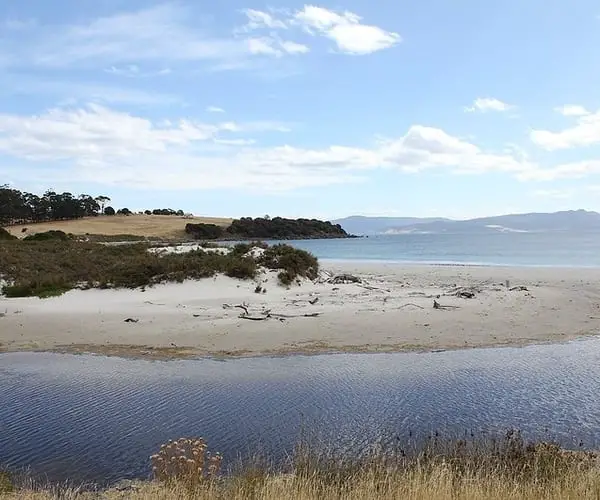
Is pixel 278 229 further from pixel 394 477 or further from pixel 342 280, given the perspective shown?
pixel 394 477

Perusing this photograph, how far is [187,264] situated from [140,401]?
47.9 feet

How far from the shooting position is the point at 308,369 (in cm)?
1365

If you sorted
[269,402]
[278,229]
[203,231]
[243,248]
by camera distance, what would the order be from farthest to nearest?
[278,229] → [203,231] → [243,248] → [269,402]

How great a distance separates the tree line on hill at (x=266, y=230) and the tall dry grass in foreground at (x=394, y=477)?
93617 millimetres

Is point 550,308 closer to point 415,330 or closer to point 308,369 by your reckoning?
point 415,330

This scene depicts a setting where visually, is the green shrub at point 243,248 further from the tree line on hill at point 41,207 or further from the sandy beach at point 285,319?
the tree line on hill at point 41,207

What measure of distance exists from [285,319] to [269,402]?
8.04 meters

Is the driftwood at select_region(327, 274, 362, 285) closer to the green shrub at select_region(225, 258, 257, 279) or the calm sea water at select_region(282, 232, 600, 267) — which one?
the green shrub at select_region(225, 258, 257, 279)

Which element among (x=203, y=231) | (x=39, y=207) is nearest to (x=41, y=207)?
(x=39, y=207)

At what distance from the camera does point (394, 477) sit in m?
6.55

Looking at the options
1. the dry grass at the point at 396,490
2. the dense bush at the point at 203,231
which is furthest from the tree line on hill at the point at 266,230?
the dry grass at the point at 396,490

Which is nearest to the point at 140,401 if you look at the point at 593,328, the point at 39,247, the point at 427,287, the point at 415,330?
the point at 415,330

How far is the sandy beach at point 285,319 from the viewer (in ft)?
53.8

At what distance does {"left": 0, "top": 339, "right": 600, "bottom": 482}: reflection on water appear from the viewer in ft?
29.1
